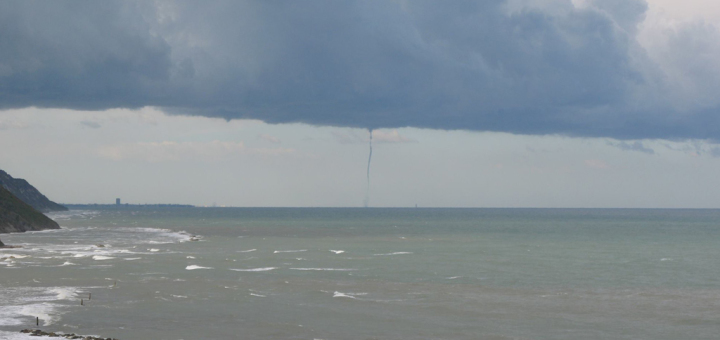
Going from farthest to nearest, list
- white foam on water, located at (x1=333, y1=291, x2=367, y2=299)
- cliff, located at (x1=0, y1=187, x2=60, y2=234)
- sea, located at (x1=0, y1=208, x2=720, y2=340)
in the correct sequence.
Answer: cliff, located at (x1=0, y1=187, x2=60, y2=234)
white foam on water, located at (x1=333, y1=291, x2=367, y2=299)
sea, located at (x1=0, y1=208, x2=720, y2=340)

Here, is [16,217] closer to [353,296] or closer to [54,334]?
[353,296]

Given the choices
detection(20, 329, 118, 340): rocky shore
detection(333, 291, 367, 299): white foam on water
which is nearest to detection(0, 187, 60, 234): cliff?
detection(333, 291, 367, 299): white foam on water

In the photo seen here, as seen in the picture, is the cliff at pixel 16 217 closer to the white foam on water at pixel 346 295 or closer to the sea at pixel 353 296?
the sea at pixel 353 296

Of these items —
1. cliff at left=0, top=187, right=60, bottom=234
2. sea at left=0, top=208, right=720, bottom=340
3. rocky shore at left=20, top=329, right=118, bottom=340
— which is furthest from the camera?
cliff at left=0, top=187, right=60, bottom=234

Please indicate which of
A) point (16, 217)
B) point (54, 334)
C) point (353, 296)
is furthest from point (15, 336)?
point (16, 217)

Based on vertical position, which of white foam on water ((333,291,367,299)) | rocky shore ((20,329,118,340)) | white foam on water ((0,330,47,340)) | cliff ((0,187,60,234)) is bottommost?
white foam on water ((0,330,47,340))

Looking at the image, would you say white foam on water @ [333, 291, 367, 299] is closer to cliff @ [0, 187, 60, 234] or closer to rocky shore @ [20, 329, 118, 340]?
rocky shore @ [20, 329, 118, 340]

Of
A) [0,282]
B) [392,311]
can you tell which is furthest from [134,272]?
[392,311]

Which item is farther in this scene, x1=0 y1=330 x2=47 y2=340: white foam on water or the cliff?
the cliff

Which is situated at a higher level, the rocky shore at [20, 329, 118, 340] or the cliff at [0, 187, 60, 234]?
the cliff at [0, 187, 60, 234]
